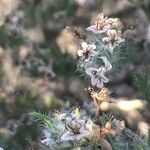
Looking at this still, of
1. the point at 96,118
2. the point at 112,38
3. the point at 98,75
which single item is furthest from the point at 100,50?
the point at 96,118

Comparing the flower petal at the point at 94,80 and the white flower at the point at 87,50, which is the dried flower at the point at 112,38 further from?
the flower petal at the point at 94,80

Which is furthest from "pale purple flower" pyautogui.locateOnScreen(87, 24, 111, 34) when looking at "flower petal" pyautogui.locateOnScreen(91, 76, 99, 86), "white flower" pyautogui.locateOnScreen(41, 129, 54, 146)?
"white flower" pyautogui.locateOnScreen(41, 129, 54, 146)

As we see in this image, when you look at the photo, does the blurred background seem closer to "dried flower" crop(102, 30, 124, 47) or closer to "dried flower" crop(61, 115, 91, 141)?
"dried flower" crop(102, 30, 124, 47)

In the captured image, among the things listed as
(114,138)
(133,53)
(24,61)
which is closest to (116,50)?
(114,138)

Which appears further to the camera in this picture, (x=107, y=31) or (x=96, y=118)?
(x=107, y=31)

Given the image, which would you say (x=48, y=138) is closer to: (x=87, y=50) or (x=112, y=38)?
(x=87, y=50)

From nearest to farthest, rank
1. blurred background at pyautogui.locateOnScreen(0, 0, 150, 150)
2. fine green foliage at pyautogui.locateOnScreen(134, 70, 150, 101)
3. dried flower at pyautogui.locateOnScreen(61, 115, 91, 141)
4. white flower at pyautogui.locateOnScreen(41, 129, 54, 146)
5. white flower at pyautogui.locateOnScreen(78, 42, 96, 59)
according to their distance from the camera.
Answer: dried flower at pyautogui.locateOnScreen(61, 115, 91, 141) → white flower at pyautogui.locateOnScreen(41, 129, 54, 146) → white flower at pyautogui.locateOnScreen(78, 42, 96, 59) → fine green foliage at pyautogui.locateOnScreen(134, 70, 150, 101) → blurred background at pyautogui.locateOnScreen(0, 0, 150, 150)

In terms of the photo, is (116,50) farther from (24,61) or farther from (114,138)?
(24,61)
